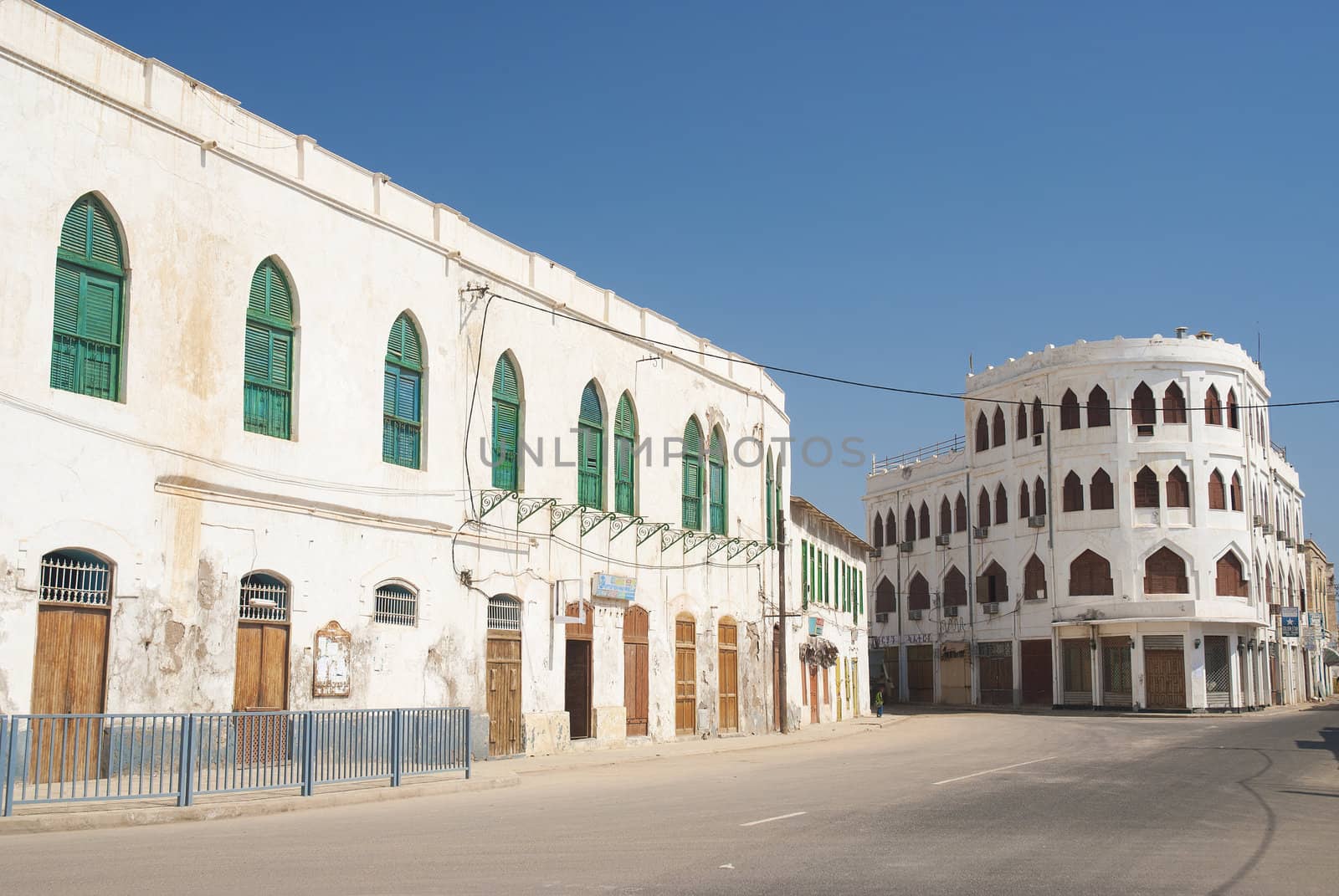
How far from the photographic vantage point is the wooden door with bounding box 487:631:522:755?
23.7 metres

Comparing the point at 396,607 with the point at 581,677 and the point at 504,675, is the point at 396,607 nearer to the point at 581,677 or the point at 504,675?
the point at 504,675

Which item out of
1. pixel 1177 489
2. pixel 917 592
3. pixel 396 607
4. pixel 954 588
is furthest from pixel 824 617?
pixel 396 607

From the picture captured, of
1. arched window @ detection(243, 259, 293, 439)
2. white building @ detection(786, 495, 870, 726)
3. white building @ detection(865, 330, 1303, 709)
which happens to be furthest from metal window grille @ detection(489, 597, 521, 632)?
white building @ detection(865, 330, 1303, 709)

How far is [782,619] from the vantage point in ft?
109

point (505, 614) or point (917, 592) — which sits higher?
point (917, 592)

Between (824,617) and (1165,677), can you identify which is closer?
(824,617)

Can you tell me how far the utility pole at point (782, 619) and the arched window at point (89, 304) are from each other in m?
19.6

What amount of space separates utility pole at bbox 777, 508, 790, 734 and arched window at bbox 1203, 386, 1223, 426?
77.2 ft

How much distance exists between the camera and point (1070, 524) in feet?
171

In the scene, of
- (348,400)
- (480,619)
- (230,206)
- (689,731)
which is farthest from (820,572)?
(230,206)

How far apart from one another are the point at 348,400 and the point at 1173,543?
38.7 meters

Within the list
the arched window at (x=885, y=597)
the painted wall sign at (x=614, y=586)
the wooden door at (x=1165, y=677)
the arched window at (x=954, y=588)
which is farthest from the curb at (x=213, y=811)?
the arched window at (x=885, y=597)

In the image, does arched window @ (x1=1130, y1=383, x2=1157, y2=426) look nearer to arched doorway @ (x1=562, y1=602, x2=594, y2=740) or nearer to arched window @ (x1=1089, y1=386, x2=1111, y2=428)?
arched window @ (x1=1089, y1=386, x2=1111, y2=428)

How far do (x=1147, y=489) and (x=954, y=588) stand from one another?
426 inches
